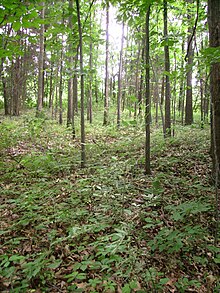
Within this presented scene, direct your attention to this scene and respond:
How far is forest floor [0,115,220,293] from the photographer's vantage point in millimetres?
2379

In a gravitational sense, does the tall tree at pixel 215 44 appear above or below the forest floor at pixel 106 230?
above

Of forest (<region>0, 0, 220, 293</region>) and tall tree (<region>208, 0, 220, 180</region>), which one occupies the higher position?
tall tree (<region>208, 0, 220, 180</region>)

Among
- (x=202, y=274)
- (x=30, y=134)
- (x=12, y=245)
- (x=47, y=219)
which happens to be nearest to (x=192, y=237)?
(x=202, y=274)

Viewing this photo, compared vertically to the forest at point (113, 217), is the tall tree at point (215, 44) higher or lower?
higher

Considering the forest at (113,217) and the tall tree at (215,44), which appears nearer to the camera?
the forest at (113,217)

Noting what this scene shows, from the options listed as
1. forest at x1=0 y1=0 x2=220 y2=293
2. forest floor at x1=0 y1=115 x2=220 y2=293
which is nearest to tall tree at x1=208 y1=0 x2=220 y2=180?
forest at x1=0 y1=0 x2=220 y2=293

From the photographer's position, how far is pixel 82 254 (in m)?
2.79

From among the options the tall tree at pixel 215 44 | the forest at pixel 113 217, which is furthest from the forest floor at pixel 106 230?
the tall tree at pixel 215 44

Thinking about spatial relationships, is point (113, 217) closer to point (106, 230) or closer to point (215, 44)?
point (106, 230)

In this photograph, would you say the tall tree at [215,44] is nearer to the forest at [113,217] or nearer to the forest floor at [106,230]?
the forest at [113,217]

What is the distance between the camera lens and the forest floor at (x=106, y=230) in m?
2.38

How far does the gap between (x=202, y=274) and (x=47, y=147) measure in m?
5.92

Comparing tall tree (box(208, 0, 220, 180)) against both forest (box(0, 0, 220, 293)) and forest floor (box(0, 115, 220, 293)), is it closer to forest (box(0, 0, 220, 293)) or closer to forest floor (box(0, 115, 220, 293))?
forest (box(0, 0, 220, 293))

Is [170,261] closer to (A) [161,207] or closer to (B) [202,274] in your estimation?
(B) [202,274]
